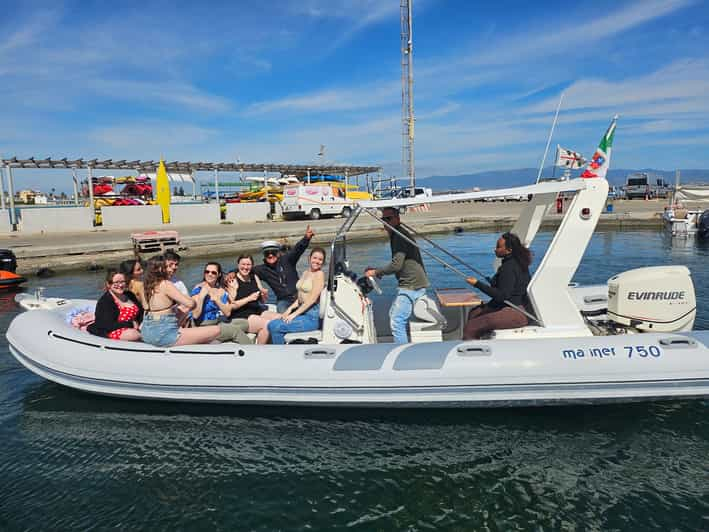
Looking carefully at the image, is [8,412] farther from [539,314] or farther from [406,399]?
[539,314]

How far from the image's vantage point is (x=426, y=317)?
5.12 metres

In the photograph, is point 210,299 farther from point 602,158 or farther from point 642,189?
point 642,189

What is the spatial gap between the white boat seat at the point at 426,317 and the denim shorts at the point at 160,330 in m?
2.44

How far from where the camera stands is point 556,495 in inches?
145

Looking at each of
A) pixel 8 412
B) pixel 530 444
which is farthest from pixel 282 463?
pixel 8 412

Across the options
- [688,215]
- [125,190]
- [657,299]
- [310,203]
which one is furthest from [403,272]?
[125,190]

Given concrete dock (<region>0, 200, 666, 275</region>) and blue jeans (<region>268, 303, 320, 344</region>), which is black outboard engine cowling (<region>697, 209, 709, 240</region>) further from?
blue jeans (<region>268, 303, 320, 344</region>)

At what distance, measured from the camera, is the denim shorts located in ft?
15.6

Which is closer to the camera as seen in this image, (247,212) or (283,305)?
(283,305)

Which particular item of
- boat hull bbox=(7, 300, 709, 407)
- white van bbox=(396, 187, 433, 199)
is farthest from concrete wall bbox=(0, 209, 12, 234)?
boat hull bbox=(7, 300, 709, 407)

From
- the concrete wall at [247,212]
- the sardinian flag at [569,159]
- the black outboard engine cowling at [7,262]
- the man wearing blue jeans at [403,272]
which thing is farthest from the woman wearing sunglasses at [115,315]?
the concrete wall at [247,212]

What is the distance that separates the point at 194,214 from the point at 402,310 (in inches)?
765

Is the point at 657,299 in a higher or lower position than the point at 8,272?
higher

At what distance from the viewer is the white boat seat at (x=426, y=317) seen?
5121 millimetres
